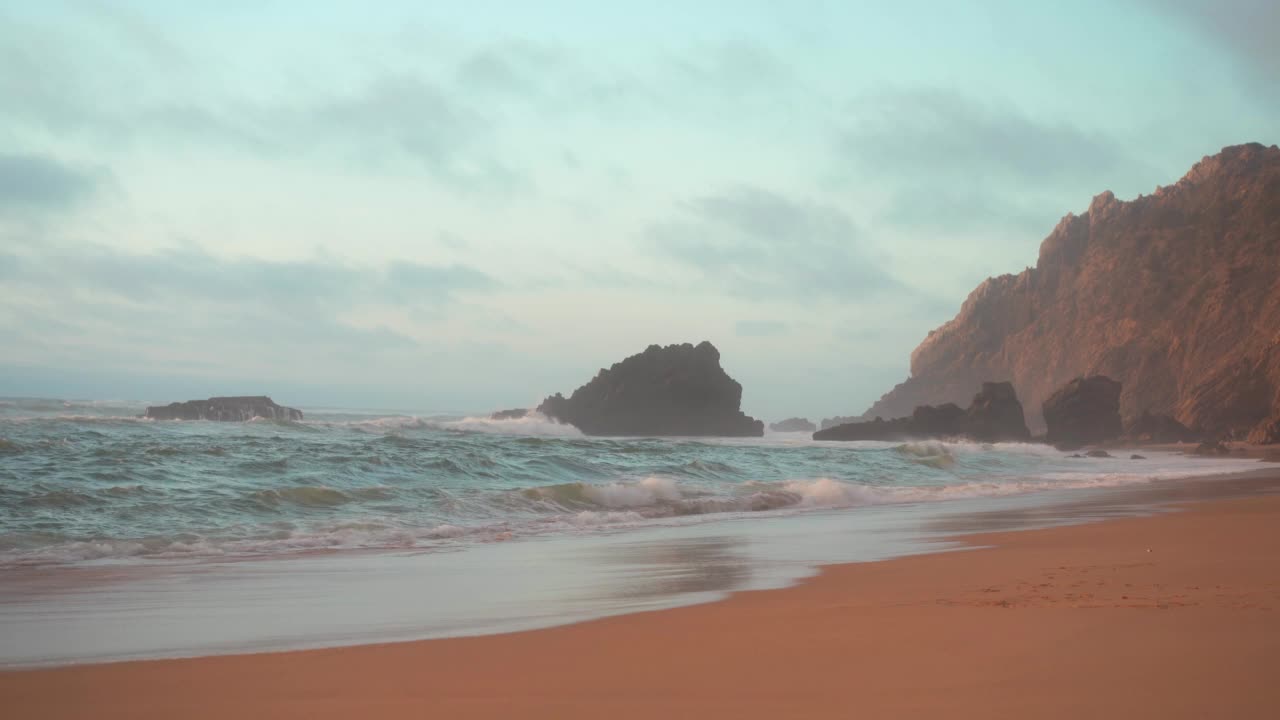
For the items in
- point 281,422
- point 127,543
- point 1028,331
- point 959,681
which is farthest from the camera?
point 1028,331

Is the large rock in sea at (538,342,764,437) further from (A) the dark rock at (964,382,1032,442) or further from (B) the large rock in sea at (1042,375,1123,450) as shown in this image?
(B) the large rock in sea at (1042,375,1123,450)

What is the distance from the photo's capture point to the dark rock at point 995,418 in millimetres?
50344

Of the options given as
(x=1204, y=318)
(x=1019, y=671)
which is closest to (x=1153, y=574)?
(x=1019, y=671)

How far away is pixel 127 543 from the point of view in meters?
9.02

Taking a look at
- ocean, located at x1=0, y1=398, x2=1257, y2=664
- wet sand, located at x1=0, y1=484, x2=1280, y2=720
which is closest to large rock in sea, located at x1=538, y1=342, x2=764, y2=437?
ocean, located at x1=0, y1=398, x2=1257, y2=664

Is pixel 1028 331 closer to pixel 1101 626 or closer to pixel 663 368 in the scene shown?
pixel 663 368

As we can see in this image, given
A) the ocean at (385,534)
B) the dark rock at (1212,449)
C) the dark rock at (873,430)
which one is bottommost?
the ocean at (385,534)

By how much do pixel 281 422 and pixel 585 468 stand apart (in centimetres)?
2299

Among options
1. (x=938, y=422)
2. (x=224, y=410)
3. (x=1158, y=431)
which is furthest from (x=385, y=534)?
(x=1158, y=431)

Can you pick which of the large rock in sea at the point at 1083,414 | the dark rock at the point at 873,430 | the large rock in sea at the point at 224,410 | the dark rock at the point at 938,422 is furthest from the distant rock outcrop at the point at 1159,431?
the large rock in sea at the point at 224,410

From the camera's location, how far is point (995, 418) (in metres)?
50.9

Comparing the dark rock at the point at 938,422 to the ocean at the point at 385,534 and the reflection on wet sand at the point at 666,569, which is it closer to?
the ocean at the point at 385,534

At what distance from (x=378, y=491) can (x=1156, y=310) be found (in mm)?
75604

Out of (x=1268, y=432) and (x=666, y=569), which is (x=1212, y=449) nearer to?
(x=1268, y=432)
